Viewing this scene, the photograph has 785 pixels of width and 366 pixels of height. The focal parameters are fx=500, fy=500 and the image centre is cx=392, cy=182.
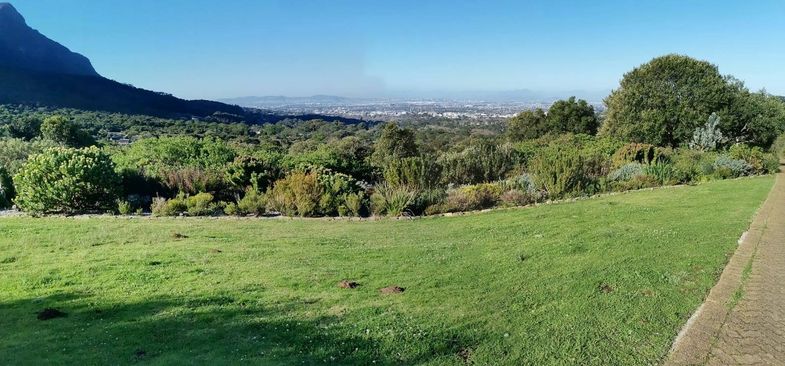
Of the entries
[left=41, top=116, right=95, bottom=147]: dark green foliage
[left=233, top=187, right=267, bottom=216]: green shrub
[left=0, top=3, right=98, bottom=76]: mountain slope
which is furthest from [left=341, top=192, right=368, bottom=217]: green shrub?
[left=0, top=3, right=98, bottom=76]: mountain slope

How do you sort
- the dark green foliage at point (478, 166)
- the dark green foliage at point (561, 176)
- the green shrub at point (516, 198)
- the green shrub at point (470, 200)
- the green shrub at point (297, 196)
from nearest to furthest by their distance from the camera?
the green shrub at point (297, 196) → the green shrub at point (470, 200) → the green shrub at point (516, 198) → the dark green foliage at point (561, 176) → the dark green foliage at point (478, 166)

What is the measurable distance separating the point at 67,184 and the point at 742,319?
13298 millimetres

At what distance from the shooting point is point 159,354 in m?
4.30

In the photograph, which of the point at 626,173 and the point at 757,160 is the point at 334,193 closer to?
the point at 626,173

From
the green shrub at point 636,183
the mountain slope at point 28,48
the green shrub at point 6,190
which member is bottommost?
the green shrub at point 636,183

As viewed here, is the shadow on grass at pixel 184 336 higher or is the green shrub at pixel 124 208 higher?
the shadow on grass at pixel 184 336

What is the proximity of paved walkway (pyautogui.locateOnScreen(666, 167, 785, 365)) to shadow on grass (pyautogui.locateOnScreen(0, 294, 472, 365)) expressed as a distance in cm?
226

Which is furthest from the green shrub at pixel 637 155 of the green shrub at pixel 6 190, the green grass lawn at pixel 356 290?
the green shrub at pixel 6 190

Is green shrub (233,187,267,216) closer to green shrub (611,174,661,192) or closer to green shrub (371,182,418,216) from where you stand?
green shrub (371,182,418,216)

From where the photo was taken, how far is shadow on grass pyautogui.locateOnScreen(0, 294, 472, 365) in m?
4.26

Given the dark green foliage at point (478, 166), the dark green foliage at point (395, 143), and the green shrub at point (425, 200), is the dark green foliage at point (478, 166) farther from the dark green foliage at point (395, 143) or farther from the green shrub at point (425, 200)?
the dark green foliage at point (395, 143)

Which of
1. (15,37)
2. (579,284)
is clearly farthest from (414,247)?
(15,37)

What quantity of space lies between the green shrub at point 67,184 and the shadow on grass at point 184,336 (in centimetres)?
739

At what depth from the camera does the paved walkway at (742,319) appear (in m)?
4.48
